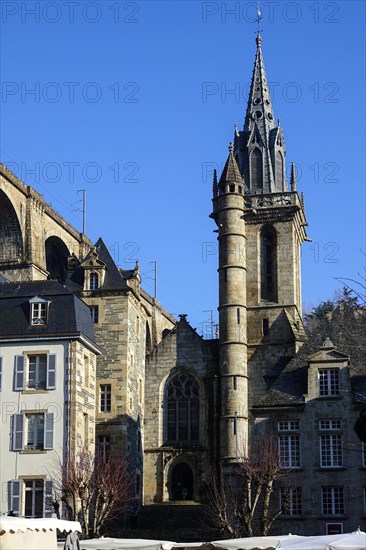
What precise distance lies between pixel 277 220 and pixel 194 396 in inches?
412

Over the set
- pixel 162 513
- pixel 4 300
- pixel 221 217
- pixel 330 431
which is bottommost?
pixel 162 513

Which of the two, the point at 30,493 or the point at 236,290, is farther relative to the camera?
the point at 236,290

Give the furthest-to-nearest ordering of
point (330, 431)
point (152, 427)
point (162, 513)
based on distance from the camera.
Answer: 1. point (152, 427)
2. point (162, 513)
3. point (330, 431)

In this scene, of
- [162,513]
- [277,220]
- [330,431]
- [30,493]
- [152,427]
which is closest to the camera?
[30,493]

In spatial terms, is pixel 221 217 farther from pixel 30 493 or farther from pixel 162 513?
pixel 30 493

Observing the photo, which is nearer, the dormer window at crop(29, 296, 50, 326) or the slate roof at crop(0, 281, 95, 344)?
the slate roof at crop(0, 281, 95, 344)

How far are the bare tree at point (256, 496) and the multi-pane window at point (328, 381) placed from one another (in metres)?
2.64

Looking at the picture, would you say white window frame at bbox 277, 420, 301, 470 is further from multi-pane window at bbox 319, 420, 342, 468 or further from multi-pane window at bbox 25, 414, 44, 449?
multi-pane window at bbox 25, 414, 44, 449

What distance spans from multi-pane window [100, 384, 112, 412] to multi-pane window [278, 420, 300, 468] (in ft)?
32.2

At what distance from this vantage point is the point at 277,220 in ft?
193

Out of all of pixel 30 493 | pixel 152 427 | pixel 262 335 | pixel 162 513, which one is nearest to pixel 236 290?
pixel 262 335

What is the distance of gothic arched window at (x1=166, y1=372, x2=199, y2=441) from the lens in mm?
55125

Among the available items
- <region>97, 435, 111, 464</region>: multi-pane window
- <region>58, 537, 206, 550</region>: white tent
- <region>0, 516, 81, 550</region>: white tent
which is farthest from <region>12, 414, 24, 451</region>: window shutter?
<region>0, 516, 81, 550</region>: white tent

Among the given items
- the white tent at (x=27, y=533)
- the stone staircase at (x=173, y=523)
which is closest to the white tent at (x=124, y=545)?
the white tent at (x=27, y=533)
